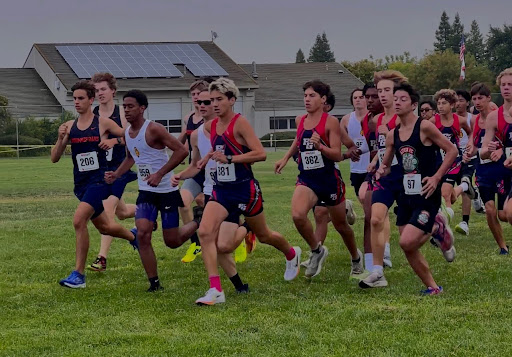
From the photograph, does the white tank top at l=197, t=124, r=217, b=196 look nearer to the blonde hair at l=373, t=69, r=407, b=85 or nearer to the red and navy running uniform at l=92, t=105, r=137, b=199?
the red and navy running uniform at l=92, t=105, r=137, b=199

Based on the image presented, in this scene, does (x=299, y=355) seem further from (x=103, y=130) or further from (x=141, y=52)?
(x=141, y=52)

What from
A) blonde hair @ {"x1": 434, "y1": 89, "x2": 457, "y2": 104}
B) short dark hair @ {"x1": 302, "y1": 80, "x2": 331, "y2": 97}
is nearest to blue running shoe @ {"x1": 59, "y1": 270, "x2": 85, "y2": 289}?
short dark hair @ {"x1": 302, "y1": 80, "x2": 331, "y2": 97}

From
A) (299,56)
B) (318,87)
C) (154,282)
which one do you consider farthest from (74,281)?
(299,56)

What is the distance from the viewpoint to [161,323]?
291 inches

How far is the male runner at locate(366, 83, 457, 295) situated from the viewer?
8.18 meters

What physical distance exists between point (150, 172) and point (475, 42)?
135 metres

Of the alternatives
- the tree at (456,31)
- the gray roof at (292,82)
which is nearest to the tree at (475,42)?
the tree at (456,31)

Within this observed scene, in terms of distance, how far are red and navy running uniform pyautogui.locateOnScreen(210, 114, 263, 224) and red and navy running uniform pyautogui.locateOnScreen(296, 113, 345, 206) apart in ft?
3.51

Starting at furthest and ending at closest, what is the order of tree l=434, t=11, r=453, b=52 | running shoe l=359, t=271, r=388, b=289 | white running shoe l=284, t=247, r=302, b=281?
tree l=434, t=11, r=453, b=52 → white running shoe l=284, t=247, r=302, b=281 → running shoe l=359, t=271, r=388, b=289

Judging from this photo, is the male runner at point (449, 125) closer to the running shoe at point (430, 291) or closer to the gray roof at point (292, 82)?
the running shoe at point (430, 291)

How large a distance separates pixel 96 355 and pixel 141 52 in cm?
5651

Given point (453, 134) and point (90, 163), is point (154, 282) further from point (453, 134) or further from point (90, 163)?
point (453, 134)

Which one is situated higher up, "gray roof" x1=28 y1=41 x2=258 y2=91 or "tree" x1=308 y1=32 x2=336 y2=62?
"tree" x1=308 y1=32 x2=336 y2=62

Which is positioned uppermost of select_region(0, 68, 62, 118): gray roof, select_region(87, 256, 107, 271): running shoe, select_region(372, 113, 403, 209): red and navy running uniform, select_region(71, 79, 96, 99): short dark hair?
select_region(0, 68, 62, 118): gray roof
